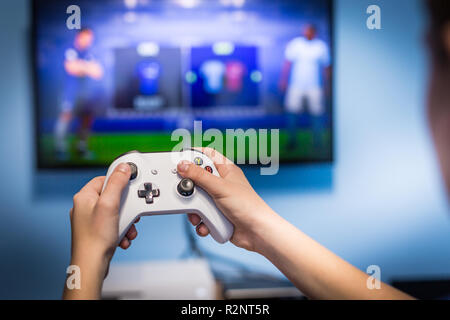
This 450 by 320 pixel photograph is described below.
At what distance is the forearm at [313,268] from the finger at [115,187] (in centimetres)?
21

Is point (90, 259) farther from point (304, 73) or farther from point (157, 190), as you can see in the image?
point (304, 73)

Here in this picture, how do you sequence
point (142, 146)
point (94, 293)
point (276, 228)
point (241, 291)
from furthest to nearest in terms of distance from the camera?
point (142, 146) → point (241, 291) → point (276, 228) → point (94, 293)

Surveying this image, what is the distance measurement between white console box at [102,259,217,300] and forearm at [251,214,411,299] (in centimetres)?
50

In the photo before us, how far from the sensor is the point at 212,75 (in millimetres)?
1400

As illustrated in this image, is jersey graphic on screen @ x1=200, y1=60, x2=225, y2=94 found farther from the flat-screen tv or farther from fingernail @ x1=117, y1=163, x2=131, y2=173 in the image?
fingernail @ x1=117, y1=163, x2=131, y2=173

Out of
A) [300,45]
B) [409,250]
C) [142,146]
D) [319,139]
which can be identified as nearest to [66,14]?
[142,146]

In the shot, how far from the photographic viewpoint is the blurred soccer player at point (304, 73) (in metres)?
1.42

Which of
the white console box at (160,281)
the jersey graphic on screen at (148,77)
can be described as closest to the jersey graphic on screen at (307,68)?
the jersey graphic on screen at (148,77)

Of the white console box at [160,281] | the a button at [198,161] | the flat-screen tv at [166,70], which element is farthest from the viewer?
the flat-screen tv at [166,70]

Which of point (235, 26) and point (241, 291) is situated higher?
point (235, 26)

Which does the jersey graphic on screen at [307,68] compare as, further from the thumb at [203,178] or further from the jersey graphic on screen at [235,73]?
the thumb at [203,178]

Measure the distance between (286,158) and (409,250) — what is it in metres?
0.62

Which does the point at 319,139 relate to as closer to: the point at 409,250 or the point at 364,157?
the point at 364,157
